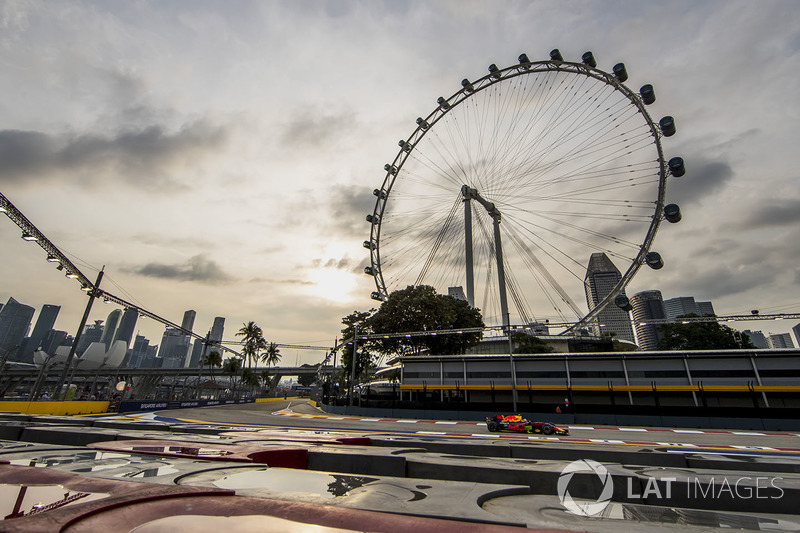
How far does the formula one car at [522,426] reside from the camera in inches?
952

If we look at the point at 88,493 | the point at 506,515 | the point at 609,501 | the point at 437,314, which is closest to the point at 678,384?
the point at 437,314

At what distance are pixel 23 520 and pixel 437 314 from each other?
174ft

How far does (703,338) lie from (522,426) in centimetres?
6995

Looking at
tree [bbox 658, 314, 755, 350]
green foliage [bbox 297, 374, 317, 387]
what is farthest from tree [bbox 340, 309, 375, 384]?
green foliage [bbox 297, 374, 317, 387]

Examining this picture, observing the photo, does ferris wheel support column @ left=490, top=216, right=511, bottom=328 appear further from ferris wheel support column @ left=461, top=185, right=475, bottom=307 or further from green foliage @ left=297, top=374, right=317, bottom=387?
green foliage @ left=297, top=374, right=317, bottom=387

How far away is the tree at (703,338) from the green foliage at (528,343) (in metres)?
24.7

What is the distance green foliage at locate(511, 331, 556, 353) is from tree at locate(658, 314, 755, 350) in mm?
24733

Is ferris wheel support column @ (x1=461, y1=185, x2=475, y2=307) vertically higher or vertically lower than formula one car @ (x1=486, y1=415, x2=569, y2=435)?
higher

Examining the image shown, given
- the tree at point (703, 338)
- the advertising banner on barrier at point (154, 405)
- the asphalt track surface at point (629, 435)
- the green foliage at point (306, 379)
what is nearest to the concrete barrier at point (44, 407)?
the advertising banner on barrier at point (154, 405)

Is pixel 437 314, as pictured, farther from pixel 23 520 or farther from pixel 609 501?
pixel 23 520

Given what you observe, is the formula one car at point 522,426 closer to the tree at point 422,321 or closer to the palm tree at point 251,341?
the tree at point 422,321

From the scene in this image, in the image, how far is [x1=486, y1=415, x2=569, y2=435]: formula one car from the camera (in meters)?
24.2

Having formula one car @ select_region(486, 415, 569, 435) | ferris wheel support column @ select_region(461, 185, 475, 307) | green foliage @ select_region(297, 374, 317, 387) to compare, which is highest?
ferris wheel support column @ select_region(461, 185, 475, 307)

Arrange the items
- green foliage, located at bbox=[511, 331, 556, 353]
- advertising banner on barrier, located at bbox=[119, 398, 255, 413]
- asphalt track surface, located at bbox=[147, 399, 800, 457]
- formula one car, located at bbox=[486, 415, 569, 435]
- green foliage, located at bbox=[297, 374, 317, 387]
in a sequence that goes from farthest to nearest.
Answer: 1. green foliage, located at bbox=[297, 374, 317, 387]
2. green foliage, located at bbox=[511, 331, 556, 353]
3. advertising banner on barrier, located at bbox=[119, 398, 255, 413]
4. formula one car, located at bbox=[486, 415, 569, 435]
5. asphalt track surface, located at bbox=[147, 399, 800, 457]
